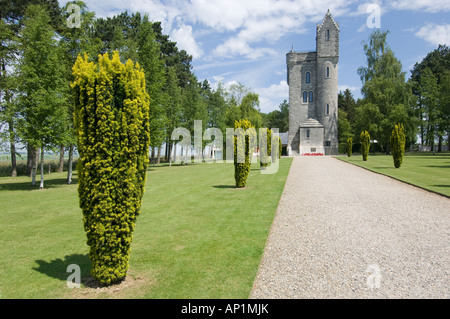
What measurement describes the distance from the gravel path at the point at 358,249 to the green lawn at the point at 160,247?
461 millimetres

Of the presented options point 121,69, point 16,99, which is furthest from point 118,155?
point 16,99

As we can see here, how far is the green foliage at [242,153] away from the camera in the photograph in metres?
15.3

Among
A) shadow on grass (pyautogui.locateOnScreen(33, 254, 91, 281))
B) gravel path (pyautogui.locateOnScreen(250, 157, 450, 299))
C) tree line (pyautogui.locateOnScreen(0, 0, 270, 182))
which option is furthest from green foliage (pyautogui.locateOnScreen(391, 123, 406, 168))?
shadow on grass (pyautogui.locateOnScreen(33, 254, 91, 281))

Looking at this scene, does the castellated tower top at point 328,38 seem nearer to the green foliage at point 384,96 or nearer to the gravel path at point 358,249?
the green foliage at point 384,96

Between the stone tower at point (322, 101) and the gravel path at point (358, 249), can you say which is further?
the stone tower at point (322, 101)

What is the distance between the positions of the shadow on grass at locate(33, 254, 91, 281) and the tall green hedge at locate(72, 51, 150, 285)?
3.00ft

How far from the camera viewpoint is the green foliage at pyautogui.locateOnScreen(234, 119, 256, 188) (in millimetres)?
15273

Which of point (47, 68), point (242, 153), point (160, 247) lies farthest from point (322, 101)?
point (160, 247)

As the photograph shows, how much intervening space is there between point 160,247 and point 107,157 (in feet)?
9.22

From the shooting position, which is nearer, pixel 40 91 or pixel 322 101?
pixel 40 91

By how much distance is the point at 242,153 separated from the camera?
50.6ft

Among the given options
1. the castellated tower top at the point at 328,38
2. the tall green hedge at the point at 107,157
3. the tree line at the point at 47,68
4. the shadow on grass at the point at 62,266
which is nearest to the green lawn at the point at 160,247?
the shadow on grass at the point at 62,266

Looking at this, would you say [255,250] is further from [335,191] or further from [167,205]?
[335,191]

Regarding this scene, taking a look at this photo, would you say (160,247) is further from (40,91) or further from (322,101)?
(322,101)
